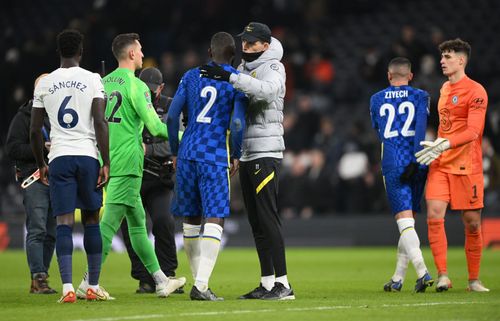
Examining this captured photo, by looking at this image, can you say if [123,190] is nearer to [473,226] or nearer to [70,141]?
[70,141]

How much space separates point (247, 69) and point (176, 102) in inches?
34.8

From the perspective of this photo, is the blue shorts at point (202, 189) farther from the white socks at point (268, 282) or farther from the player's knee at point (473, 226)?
the player's knee at point (473, 226)

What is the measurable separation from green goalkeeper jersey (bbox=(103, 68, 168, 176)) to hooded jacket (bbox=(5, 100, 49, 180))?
1621 millimetres

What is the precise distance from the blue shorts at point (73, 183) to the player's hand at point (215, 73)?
128 cm

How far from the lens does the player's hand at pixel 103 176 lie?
9.19 m

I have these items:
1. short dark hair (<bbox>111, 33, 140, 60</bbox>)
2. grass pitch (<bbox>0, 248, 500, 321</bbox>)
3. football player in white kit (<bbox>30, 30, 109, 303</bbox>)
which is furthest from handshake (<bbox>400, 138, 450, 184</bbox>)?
football player in white kit (<bbox>30, 30, 109, 303</bbox>)

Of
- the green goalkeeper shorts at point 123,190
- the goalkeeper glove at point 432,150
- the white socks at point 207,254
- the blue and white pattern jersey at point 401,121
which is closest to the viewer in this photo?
the white socks at point 207,254

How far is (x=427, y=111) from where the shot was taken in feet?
34.8

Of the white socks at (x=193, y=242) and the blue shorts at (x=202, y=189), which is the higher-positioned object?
the blue shorts at (x=202, y=189)

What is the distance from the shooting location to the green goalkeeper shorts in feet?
32.0

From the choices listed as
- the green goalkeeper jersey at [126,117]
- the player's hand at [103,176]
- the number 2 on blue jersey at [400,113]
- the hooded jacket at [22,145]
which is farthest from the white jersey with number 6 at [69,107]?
the number 2 on blue jersey at [400,113]

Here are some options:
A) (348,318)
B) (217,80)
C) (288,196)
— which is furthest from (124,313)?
(288,196)

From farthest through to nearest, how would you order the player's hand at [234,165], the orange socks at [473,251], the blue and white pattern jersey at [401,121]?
the blue and white pattern jersey at [401,121] < the orange socks at [473,251] < the player's hand at [234,165]

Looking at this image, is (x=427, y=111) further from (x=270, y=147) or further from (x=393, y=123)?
(x=270, y=147)
